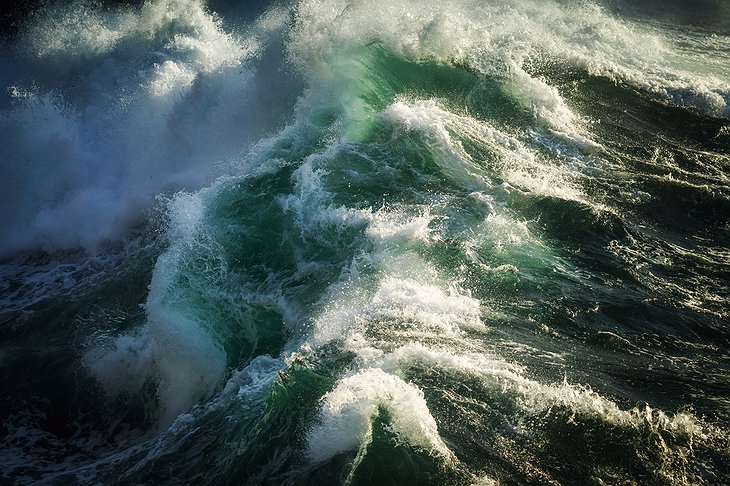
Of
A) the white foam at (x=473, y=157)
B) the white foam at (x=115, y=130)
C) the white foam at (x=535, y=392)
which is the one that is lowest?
the white foam at (x=535, y=392)

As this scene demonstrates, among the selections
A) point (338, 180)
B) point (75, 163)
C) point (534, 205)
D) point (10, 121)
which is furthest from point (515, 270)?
point (10, 121)

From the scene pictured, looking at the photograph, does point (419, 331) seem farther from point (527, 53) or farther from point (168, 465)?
point (527, 53)

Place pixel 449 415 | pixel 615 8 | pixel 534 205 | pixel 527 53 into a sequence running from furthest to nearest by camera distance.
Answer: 1. pixel 615 8
2. pixel 527 53
3. pixel 534 205
4. pixel 449 415

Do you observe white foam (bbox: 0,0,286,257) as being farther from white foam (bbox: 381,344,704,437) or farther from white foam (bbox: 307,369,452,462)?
white foam (bbox: 307,369,452,462)

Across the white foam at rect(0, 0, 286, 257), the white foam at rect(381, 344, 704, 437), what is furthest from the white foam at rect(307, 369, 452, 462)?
the white foam at rect(0, 0, 286, 257)

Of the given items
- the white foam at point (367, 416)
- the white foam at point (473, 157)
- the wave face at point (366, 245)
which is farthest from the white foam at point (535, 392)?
the white foam at point (473, 157)

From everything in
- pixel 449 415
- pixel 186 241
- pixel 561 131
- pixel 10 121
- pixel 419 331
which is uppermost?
pixel 10 121

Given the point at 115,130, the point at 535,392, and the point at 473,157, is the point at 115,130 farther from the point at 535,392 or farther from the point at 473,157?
the point at 535,392

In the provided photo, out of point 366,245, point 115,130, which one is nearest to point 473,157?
point 366,245

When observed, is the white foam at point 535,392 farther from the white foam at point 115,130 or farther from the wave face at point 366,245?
the white foam at point 115,130
